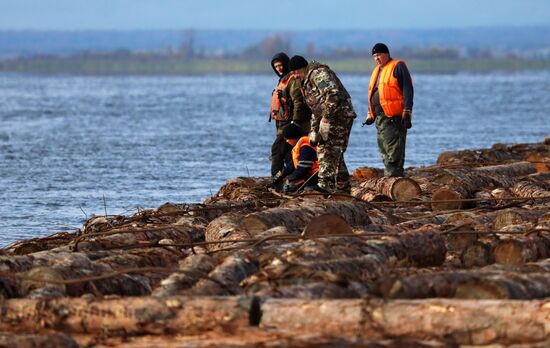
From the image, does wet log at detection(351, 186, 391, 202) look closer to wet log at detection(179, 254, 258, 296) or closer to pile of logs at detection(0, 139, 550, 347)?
pile of logs at detection(0, 139, 550, 347)

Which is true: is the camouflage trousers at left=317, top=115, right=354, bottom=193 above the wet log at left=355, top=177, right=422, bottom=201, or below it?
above

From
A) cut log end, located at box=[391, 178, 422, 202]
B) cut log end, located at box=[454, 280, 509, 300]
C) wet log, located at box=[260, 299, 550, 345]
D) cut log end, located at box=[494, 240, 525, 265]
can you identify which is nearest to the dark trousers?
cut log end, located at box=[391, 178, 422, 202]

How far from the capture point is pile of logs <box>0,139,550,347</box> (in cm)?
859

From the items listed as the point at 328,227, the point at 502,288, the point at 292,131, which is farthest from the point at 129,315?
the point at 292,131

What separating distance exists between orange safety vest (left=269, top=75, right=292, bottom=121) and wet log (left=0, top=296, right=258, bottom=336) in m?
8.24

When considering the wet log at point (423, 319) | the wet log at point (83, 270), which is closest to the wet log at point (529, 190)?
the wet log at point (83, 270)

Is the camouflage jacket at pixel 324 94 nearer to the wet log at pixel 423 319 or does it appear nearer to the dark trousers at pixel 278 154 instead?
the dark trousers at pixel 278 154

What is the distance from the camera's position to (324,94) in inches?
615

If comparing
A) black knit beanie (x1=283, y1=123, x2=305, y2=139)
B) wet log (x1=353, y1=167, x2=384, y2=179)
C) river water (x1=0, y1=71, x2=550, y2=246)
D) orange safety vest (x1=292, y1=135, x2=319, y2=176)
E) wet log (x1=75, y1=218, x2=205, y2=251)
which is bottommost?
river water (x1=0, y1=71, x2=550, y2=246)

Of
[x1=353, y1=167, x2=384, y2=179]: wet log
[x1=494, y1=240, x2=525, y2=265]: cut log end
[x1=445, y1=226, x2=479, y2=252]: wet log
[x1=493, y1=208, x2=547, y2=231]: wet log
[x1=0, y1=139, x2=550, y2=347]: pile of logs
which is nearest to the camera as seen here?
[x1=0, y1=139, x2=550, y2=347]: pile of logs

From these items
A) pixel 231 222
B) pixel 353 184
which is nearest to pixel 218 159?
pixel 353 184

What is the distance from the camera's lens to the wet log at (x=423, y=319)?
845 centimetres

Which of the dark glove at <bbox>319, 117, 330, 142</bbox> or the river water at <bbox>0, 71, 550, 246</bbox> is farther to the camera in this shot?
the river water at <bbox>0, 71, 550, 246</bbox>

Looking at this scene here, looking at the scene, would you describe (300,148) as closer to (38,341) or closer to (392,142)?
(392,142)
